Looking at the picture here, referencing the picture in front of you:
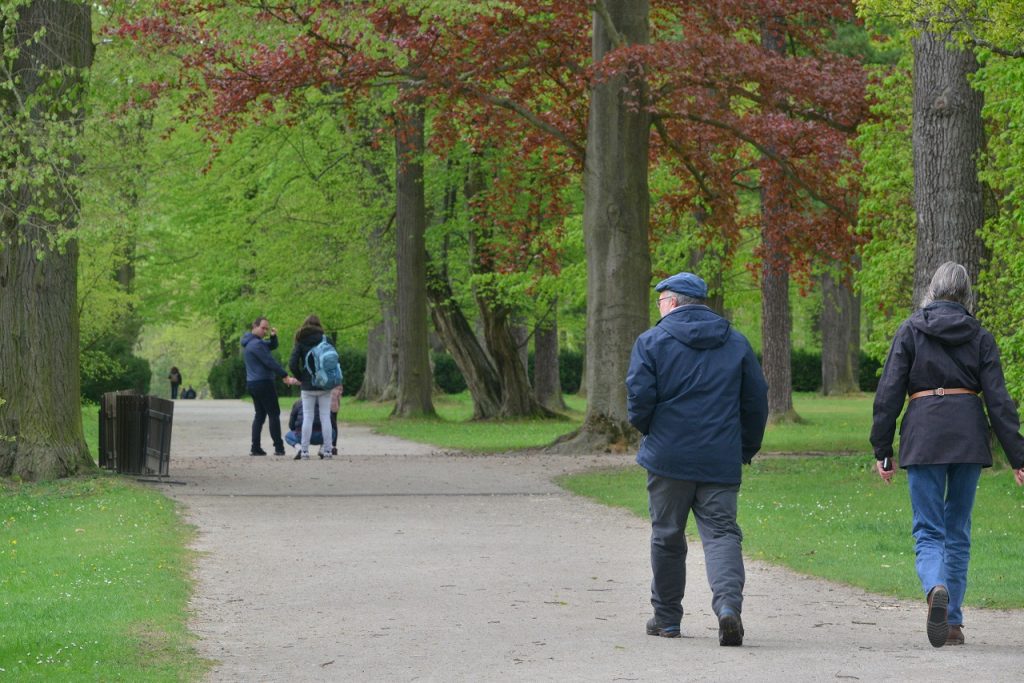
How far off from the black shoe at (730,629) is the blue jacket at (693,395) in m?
0.74

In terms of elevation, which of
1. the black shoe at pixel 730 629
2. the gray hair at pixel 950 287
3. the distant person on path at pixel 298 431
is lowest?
the black shoe at pixel 730 629

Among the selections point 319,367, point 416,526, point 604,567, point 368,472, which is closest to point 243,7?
point 319,367

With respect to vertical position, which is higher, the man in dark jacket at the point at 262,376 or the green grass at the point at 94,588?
the man in dark jacket at the point at 262,376

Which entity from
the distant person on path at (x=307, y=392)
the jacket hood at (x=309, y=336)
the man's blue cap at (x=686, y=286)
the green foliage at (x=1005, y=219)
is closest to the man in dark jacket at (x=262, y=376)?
the distant person on path at (x=307, y=392)

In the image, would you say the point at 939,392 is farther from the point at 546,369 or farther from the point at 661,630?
the point at 546,369

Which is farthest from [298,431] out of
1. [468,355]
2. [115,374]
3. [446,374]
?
[446,374]

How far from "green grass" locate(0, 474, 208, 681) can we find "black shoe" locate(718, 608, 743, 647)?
2.41 metres

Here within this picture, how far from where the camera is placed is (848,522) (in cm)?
1299

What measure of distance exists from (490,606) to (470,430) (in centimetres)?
1975

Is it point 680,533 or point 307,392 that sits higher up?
point 307,392

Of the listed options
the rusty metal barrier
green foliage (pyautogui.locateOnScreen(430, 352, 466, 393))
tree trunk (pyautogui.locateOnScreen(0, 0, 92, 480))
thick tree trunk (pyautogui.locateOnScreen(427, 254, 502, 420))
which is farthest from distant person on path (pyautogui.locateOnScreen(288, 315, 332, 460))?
green foliage (pyautogui.locateOnScreen(430, 352, 466, 393))

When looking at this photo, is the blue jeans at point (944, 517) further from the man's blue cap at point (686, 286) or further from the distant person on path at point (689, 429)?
the man's blue cap at point (686, 286)

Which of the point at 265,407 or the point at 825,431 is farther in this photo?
the point at 825,431

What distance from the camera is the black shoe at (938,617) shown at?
7.35 m
